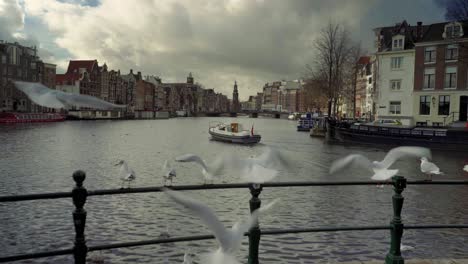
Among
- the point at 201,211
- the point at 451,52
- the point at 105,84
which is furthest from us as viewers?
the point at 105,84

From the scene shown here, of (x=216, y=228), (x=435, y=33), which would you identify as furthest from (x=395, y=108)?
(x=216, y=228)

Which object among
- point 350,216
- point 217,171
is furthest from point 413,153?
point 350,216

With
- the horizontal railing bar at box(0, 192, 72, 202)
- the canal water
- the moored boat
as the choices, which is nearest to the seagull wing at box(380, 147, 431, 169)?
the canal water

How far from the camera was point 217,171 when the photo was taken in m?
6.05

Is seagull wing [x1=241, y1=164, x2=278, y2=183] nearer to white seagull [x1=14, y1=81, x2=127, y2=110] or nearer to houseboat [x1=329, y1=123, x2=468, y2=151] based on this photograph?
white seagull [x1=14, y1=81, x2=127, y2=110]

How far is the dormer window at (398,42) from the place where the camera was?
6179 cm

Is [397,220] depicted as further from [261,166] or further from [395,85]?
[395,85]

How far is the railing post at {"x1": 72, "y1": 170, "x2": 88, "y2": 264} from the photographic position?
4.13m

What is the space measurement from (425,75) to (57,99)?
58772mm

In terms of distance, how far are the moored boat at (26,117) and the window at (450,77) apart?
261 feet

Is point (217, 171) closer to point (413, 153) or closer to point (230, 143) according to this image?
point (413, 153)

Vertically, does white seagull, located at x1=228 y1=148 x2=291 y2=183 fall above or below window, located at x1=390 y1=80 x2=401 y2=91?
below

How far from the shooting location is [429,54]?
55.5 meters

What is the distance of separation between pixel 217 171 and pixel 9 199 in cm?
288
